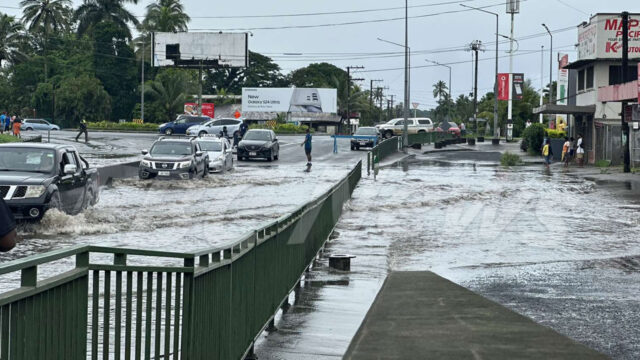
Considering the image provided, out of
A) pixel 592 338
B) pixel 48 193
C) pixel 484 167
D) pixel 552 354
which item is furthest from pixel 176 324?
pixel 484 167

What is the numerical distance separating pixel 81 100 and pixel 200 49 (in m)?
13.6

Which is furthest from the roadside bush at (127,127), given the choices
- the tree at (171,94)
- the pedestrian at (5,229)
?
the pedestrian at (5,229)

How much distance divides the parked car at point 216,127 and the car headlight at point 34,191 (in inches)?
1775

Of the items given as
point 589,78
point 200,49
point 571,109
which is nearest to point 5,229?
point 571,109

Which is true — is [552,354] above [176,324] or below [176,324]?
below

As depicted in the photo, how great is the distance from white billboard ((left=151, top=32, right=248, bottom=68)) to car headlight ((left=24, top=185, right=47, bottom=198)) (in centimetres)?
8328

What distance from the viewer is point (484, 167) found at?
160 feet

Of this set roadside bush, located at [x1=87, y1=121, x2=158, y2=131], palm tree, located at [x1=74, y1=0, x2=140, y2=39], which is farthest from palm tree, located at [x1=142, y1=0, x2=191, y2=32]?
roadside bush, located at [x1=87, y1=121, x2=158, y2=131]

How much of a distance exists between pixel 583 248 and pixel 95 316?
15052 millimetres

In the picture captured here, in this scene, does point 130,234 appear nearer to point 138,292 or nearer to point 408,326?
point 408,326

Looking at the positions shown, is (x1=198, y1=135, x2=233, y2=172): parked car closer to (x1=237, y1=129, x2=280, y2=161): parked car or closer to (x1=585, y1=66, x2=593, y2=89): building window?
(x1=237, y1=129, x2=280, y2=161): parked car

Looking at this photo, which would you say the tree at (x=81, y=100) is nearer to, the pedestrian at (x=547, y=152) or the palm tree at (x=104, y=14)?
the palm tree at (x=104, y=14)

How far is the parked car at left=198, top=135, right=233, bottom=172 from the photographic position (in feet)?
127

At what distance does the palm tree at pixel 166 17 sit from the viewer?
359ft
